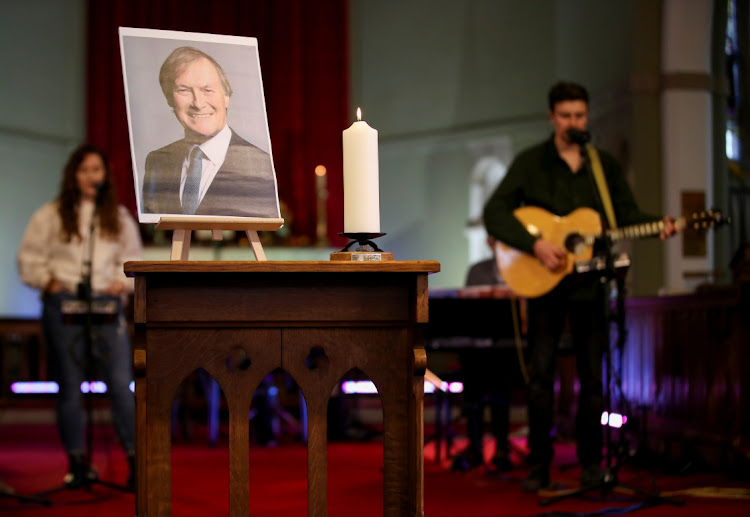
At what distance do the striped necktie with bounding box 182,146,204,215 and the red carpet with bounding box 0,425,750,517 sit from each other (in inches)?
58.9

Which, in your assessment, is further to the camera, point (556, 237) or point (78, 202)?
point (78, 202)

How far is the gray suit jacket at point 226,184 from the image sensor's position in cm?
237

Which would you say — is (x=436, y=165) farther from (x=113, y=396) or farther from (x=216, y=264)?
(x=216, y=264)

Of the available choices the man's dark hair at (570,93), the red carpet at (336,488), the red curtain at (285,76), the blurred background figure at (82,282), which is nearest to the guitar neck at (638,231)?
the man's dark hair at (570,93)

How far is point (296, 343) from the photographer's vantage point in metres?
2.30

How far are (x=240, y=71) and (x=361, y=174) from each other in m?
0.51

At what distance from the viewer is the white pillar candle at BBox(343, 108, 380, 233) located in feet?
7.64

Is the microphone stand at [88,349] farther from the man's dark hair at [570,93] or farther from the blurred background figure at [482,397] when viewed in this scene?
the man's dark hair at [570,93]

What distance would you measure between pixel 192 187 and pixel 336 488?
2.12 meters

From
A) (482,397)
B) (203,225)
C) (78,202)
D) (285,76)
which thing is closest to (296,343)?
(203,225)

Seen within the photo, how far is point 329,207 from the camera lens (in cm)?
868

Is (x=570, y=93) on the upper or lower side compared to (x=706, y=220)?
upper

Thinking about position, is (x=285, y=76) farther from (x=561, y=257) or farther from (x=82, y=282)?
(x=561, y=257)

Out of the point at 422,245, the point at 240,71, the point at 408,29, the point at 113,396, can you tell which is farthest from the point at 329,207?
the point at 240,71
